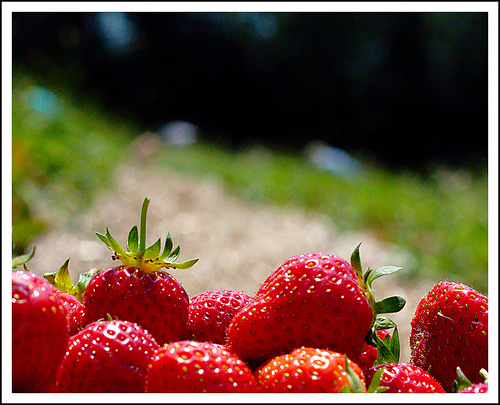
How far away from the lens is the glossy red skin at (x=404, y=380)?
51 centimetres

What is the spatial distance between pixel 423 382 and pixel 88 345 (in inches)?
13.7

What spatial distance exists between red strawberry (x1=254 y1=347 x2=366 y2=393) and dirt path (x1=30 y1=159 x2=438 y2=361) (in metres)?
1.94

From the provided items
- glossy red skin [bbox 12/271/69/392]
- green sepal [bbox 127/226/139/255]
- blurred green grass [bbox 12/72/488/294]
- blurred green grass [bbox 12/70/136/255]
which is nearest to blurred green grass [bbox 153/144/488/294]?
blurred green grass [bbox 12/72/488/294]

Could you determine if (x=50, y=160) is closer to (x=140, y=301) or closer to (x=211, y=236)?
(x=211, y=236)

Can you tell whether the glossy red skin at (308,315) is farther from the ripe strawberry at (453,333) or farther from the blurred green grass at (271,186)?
the blurred green grass at (271,186)

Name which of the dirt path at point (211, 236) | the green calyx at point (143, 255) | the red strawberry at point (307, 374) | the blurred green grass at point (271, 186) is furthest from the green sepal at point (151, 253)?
the dirt path at point (211, 236)

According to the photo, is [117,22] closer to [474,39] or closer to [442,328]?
[474,39]

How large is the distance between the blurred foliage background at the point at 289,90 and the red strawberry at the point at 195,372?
3.81 metres

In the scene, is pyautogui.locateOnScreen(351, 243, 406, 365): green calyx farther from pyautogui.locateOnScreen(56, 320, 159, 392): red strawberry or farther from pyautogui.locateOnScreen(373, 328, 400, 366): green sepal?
pyautogui.locateOnScreen(56, 320, 159, 392): red strawberry

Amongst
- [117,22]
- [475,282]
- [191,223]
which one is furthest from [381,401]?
[117,22]

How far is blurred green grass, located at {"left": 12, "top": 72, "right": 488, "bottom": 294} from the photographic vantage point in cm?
285

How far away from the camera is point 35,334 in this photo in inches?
17.9

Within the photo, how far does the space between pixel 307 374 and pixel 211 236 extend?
9.53 feet

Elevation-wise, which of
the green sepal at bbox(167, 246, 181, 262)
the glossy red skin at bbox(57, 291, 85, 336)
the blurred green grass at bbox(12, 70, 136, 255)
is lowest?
the glossy red skin at bbox(57, 291, 85, 336)
